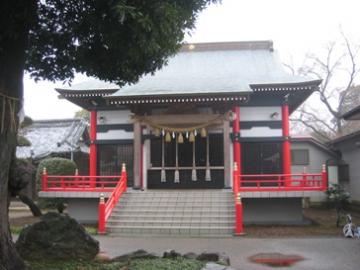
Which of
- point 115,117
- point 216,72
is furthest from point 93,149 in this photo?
point 216,72

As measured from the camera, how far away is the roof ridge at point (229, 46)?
81.9ft

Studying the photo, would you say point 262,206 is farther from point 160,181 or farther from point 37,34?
point 37,34

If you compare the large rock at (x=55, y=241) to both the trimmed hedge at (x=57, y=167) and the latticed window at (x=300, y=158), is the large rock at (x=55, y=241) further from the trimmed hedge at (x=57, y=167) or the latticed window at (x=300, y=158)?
the latticed window at (x=300, y=158)

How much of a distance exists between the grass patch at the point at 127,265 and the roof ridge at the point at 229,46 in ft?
60.4

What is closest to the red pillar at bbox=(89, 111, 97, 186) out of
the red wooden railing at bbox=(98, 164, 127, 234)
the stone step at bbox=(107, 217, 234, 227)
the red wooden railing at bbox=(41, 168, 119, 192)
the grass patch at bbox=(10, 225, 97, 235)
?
the red wooden railing at bbox=(41, 168, 119, 192)

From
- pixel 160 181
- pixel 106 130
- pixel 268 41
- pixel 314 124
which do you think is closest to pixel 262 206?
pixel 160 181

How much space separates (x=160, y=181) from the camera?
64.1ft

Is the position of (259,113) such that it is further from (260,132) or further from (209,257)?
(209,257)

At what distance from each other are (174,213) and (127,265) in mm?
8513

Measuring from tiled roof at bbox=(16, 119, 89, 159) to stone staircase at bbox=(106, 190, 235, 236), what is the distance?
1404 cm

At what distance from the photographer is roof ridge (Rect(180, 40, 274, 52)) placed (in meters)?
25.0

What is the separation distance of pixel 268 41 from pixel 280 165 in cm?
859

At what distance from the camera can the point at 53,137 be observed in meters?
33.2

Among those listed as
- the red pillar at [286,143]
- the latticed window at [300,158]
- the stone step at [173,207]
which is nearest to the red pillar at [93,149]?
the stone step at [173,207]
